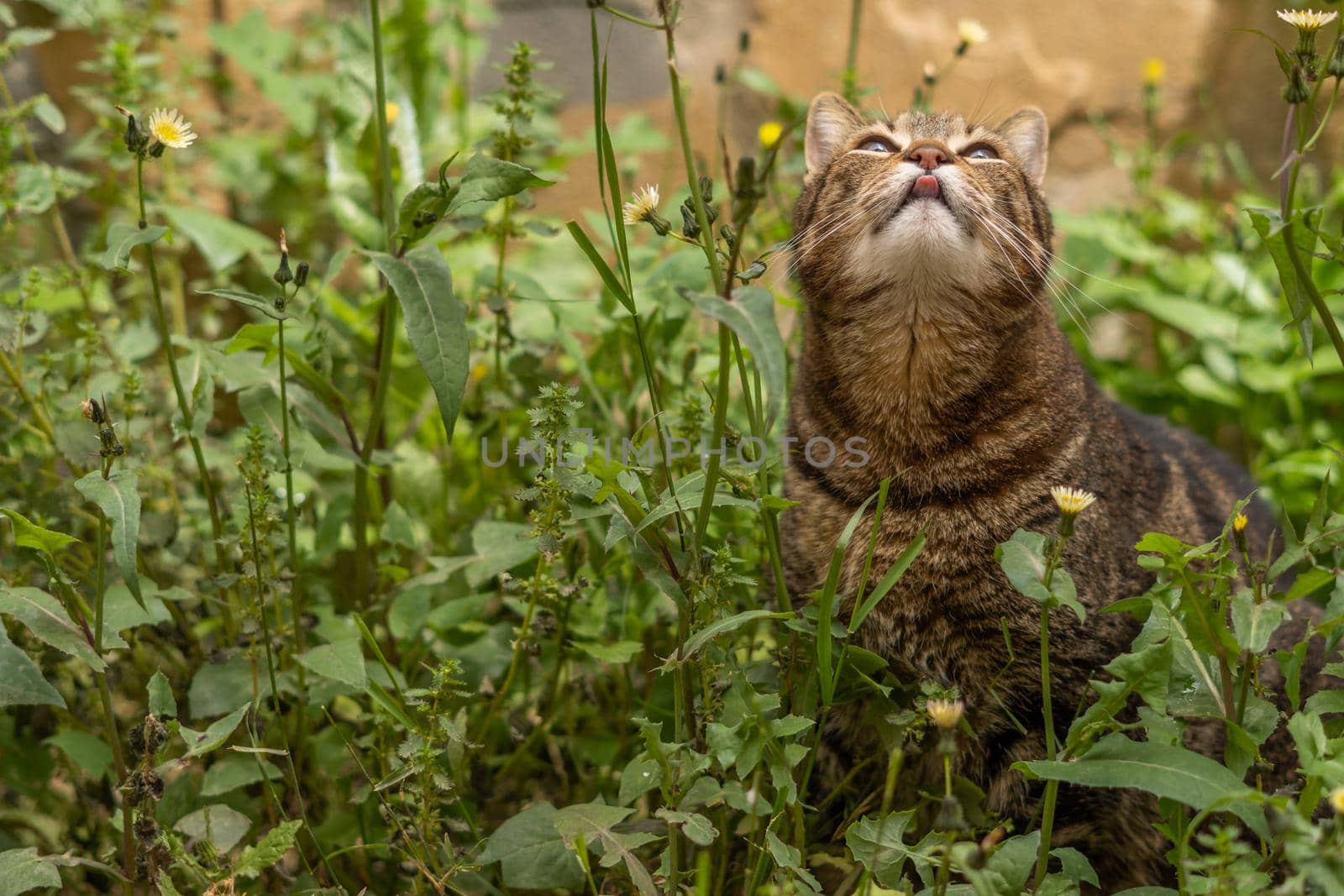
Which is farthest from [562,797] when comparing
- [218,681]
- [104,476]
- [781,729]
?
[104,476]

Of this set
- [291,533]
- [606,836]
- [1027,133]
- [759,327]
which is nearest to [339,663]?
[291,533]

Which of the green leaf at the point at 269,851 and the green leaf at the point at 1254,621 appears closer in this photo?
the green leaf at the point at 1254,621

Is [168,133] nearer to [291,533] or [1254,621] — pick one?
[291,533]

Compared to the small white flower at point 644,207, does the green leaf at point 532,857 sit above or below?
below

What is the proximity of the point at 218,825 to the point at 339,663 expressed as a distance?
1.13 feet

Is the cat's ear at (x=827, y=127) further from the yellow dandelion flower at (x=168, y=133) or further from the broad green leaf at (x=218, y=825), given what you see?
the broad green leaf at (x=218, y=825)

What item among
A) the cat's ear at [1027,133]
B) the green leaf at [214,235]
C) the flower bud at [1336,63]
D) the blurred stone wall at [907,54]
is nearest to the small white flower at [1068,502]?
the flower bud at [1336,63]

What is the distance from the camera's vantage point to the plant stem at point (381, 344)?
7.18 ft

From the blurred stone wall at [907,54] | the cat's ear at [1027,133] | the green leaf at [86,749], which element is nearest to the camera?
the green leaf at [86,749]

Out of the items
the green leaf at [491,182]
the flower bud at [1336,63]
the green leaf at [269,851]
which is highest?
the flower bud at [1336,63]

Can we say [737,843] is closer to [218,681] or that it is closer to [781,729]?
[781,729]

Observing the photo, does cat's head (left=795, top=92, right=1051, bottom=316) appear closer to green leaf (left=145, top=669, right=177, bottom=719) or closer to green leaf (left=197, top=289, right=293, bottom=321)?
green leaf (left=197, top=289, right=293, bottom=321)

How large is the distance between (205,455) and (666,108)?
299 centimetres

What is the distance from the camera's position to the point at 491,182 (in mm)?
2104
